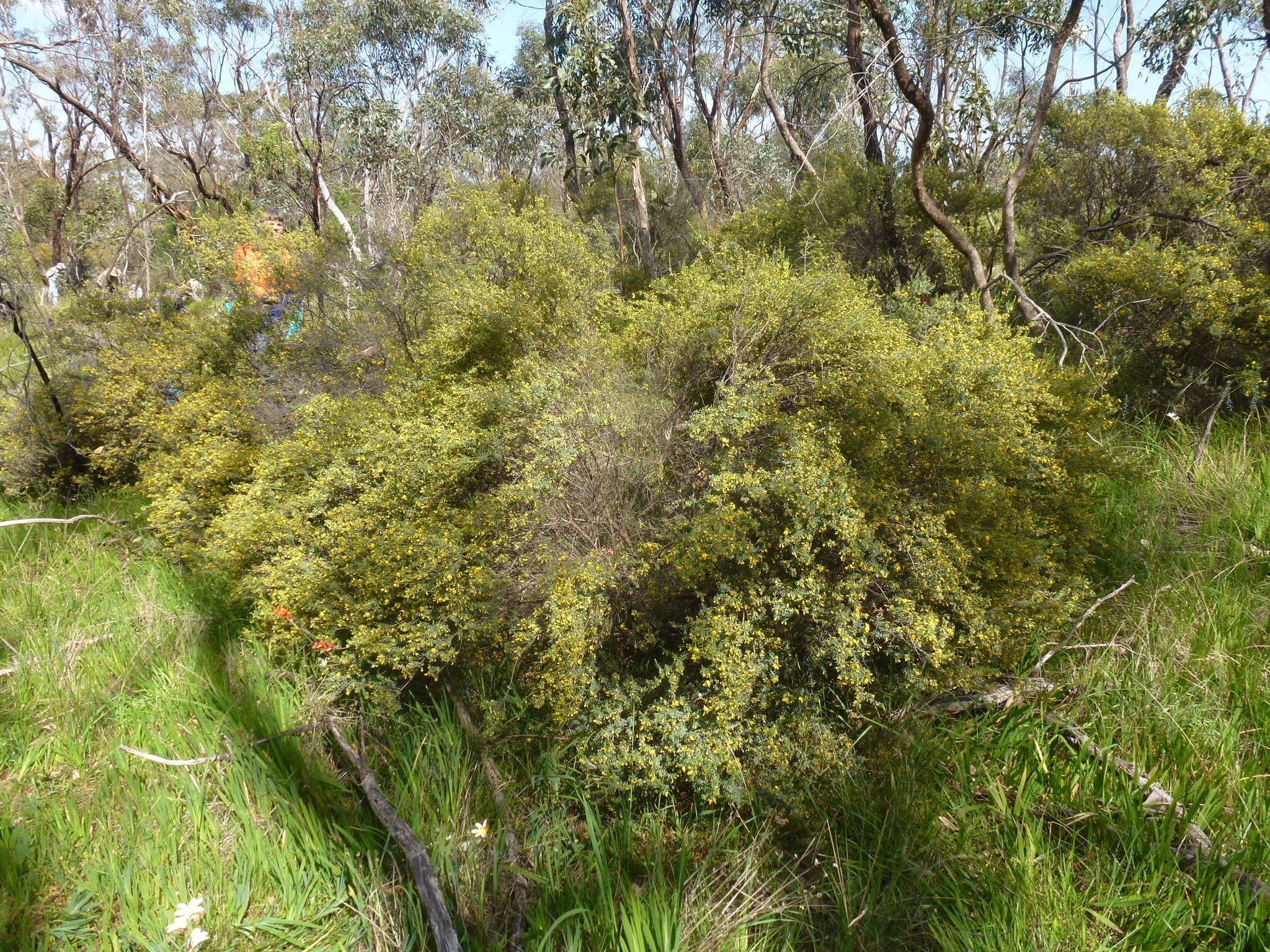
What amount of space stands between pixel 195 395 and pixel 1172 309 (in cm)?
808

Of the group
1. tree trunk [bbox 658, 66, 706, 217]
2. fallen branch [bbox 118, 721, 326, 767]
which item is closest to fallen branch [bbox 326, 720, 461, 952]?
fallen branch [bbox 118, 721, 326, 767]

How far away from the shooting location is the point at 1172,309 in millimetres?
5465

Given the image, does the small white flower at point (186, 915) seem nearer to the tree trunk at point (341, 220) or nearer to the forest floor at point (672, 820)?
the forest floor at point (672, 820)

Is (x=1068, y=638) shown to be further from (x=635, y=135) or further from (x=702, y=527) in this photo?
(x=635, y=135)

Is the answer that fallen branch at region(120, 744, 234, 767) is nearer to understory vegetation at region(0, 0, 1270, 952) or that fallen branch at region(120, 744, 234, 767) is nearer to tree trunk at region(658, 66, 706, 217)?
understory vegetation at region(0, 0, 1270, 952)

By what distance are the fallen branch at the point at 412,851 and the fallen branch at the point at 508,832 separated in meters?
0.27

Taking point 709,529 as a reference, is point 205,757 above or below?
below

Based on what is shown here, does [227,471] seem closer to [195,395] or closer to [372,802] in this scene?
[195,395]

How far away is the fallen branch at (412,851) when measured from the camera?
90.0 inches

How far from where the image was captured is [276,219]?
13844 millimetres

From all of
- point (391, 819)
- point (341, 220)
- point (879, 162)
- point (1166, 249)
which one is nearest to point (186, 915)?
point (391, 819)

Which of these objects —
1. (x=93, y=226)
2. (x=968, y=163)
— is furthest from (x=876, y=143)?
(x=93, y=226)

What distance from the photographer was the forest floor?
2354 mm

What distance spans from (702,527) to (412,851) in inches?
69.5
